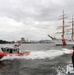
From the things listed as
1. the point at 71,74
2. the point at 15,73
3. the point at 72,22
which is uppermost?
the point at 72,22

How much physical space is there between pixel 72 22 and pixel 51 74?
132 meters

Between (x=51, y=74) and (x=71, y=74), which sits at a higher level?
(x=71, y=74)

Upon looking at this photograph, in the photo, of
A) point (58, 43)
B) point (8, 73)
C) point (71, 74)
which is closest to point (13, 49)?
point (8, 73)

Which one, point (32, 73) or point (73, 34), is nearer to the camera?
point (32, 73)

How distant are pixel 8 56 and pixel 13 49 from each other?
1660 millimetres

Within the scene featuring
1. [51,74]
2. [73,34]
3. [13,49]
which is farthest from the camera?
[73,34]

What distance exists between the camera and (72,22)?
152 meters

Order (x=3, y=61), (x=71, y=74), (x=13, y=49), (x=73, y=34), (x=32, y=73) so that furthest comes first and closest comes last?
(x=73, y=34)
(x=13, y=49)
(x=3, y=61)
(x=32, y=73)
(x=71, y=74)

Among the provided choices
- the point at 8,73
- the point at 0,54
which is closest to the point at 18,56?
the point at 0,54

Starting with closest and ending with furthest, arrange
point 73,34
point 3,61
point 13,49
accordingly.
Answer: point 3,61 < point 13,49 < point 73,34

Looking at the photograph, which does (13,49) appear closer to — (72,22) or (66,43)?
(66,43)

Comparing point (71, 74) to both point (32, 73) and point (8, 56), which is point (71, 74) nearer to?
point (32, 73)

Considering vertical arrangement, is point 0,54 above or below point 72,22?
below

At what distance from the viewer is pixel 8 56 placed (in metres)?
39.0
